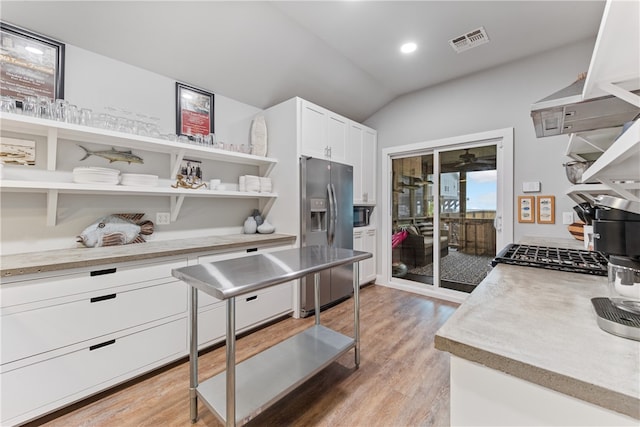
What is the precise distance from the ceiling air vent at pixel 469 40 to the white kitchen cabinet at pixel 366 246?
2.45 m

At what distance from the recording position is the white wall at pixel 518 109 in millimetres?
2750

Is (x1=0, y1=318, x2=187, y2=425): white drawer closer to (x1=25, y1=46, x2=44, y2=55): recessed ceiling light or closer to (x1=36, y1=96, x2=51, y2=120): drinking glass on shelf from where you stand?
(x1=36, y1=96, x2=51, y2=120): drinking glass on shelf

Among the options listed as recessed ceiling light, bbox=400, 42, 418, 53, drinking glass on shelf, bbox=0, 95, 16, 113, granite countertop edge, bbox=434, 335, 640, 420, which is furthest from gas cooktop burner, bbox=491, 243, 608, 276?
drinking glass on shelf, bbox=0, 95, 16, 113

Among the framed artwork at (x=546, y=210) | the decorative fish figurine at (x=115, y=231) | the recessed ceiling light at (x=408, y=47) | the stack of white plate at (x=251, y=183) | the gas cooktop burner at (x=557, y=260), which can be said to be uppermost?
the recessed ceiling light at (x=408, y=47)

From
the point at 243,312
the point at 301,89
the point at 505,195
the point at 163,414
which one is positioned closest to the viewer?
the point at 163,414

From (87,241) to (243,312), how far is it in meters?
1.38

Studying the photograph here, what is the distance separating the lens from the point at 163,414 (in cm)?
160

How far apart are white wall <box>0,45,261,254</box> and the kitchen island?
2669mm

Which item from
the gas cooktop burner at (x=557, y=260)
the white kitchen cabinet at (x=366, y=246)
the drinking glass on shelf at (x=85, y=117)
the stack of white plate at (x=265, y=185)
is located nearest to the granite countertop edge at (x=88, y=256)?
the stack of white plate at (x=265, y=185)

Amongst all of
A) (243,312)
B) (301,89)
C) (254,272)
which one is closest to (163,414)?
(243,312)

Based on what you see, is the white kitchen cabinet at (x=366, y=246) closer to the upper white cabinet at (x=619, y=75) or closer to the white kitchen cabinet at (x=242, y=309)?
the white kitchen cabinet at (x=242, y=309)

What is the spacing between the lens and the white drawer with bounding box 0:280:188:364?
1447 millimetres

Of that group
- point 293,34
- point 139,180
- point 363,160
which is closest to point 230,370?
point 139,180

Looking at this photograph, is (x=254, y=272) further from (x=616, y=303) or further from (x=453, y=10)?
(x=453, y=10)
